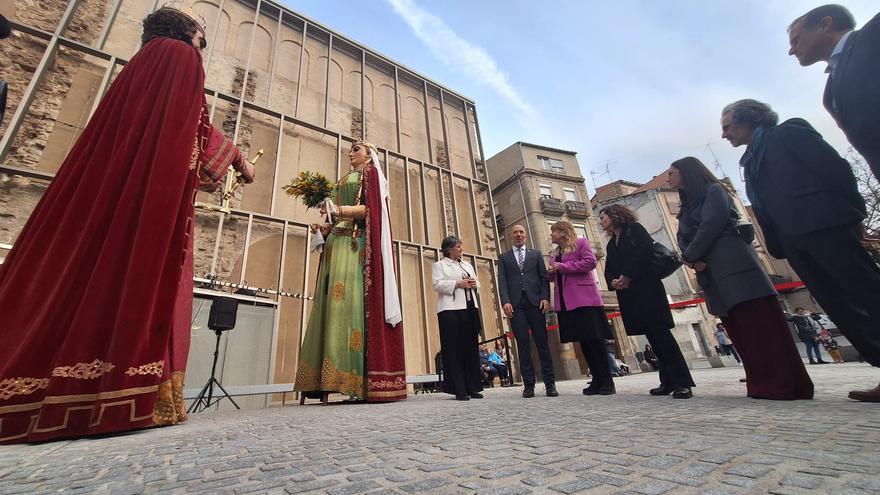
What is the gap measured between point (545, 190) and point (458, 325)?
18.1 meters

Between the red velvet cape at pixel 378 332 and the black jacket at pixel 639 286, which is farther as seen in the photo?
the red velvet cape at pixel 378 332

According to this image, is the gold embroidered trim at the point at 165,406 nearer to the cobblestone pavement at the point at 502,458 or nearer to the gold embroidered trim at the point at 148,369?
the gold embroidered trim at the point at 148,369

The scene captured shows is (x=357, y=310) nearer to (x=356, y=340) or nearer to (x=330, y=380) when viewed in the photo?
(x=356, y=340)

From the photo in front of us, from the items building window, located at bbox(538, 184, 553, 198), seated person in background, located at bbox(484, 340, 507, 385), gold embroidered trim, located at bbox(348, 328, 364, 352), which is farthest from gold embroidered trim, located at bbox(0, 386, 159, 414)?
building window, located at bbox(538, 184, 553, 198)

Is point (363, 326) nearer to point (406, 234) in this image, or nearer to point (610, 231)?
point (610, 231)

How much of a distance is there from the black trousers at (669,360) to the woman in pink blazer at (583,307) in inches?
15.8

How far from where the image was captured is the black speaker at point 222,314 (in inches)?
149

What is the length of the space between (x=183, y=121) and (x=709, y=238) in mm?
3657

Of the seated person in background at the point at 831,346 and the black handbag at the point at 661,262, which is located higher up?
the black handbag at the point at 661,262

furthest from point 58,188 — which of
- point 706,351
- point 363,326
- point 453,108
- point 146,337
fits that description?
point 706,351

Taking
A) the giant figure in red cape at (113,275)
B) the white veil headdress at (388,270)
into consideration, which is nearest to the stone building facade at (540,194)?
the white veil headdress at (388,270)

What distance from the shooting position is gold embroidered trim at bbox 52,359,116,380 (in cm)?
149

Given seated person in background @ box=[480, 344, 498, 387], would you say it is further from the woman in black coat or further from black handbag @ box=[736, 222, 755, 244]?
black handbag @ box=[736, 222, 755, 244]

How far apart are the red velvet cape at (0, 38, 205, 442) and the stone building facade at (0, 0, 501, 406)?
9.46 ft
